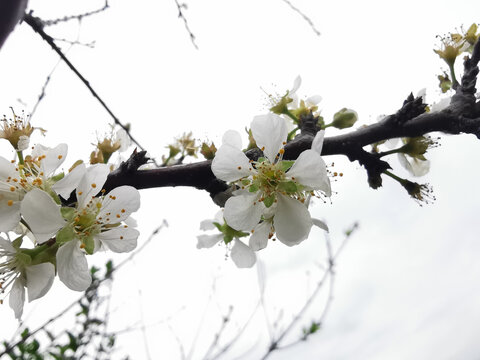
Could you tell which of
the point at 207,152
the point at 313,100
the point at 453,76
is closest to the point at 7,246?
the point at 207,152

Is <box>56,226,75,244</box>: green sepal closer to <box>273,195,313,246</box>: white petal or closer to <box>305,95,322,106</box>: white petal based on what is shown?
<box>273,195,313,246</box>: white petal

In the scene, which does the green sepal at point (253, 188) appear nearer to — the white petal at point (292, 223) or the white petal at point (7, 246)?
the white petal at point (292, 223)

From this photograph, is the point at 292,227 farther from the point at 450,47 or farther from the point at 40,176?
the point at 450,47

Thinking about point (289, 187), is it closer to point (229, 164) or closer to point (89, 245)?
point (229, 164)

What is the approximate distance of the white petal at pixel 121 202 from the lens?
90 centimetres

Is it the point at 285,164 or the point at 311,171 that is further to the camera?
the point at 285,164

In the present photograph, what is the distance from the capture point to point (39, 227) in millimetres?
823

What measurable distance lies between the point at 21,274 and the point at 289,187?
2.31 feet

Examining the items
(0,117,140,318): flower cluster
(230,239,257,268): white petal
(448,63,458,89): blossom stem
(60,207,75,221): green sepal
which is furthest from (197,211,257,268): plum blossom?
(448,63,458,89): blossom stem

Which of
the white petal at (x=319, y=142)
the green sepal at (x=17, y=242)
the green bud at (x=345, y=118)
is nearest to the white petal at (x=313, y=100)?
the green bud at (x=345, y=118)

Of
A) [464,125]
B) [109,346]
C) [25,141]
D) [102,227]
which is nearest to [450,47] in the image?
[464,125]

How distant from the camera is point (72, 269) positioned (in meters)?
0.90

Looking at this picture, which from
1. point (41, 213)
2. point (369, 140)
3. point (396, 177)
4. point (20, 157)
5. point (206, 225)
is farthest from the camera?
point (206, 225)

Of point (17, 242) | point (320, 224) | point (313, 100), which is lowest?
point (17, 242)
